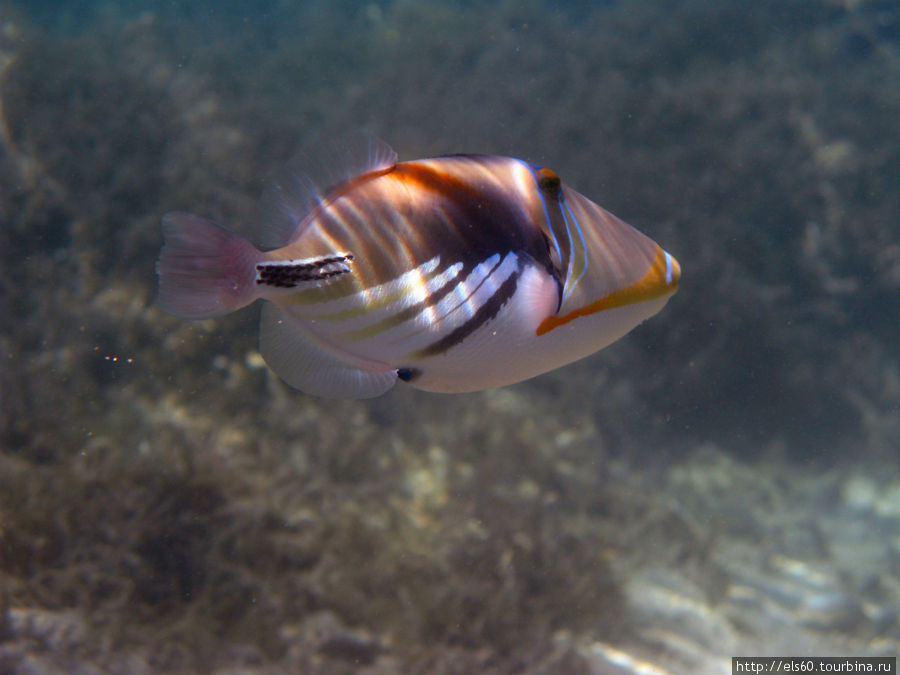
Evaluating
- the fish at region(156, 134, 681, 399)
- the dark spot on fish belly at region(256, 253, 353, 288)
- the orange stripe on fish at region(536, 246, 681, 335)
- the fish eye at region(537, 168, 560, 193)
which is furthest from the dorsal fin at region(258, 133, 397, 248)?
the orange stripe on fish at region(536, 246, 681, 335)

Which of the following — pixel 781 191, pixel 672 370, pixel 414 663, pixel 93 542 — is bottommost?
pixel 414 663

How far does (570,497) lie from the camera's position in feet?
13.0

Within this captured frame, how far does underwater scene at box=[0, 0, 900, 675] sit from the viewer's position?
274 cm

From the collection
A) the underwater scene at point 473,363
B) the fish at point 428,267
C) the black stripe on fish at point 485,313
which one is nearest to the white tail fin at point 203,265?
the fish at point 428,267

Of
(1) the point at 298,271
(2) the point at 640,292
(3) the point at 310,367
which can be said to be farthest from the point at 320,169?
(2) the point at 640,292

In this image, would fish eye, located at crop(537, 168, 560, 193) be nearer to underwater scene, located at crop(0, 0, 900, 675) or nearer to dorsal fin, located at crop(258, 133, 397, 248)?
underwater scene, located at crop(0, 0, 900, 675)

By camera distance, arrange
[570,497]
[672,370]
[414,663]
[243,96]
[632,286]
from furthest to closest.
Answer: [243,96] < [672,370] < [570,497] < [414,663] < [632,286]

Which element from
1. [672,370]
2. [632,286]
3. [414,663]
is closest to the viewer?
[632,286]

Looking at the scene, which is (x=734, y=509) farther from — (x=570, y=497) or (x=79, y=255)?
(x=79, y=255)

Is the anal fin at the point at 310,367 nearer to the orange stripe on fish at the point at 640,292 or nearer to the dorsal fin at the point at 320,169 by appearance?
the dorsal fin at the point at 320,169

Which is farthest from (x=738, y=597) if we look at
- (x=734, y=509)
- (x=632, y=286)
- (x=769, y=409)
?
(x=632, y=286)

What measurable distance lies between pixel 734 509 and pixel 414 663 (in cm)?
336

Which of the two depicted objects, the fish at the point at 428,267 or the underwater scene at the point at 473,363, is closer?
the fish at the point at 428,267

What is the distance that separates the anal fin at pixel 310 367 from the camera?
86cm
